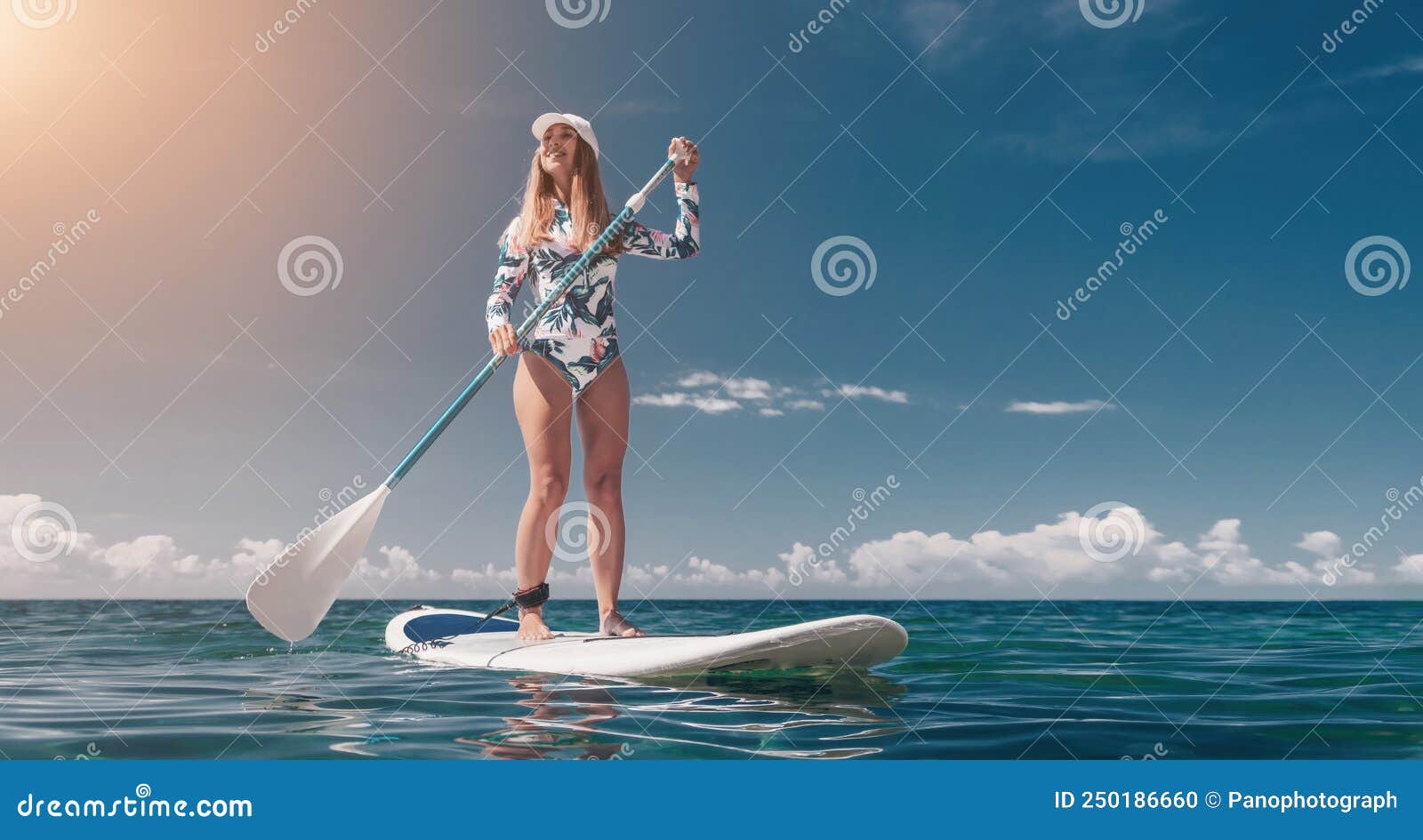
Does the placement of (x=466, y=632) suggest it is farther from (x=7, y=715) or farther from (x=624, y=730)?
(x=624, y=730)

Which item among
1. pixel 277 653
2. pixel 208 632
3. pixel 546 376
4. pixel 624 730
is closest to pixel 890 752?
pixel 624 730

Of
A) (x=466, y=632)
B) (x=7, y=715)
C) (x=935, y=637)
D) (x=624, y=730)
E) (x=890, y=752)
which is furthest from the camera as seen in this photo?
(x=935, y=637)

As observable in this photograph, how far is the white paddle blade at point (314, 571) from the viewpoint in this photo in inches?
183

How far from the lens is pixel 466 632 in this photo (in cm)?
589

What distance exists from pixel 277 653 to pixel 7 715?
261cm

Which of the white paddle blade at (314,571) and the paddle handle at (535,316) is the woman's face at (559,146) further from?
the white paddle blade at (314,571)

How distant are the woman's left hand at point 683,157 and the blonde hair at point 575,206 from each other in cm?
40

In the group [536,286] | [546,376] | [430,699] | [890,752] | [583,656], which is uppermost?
[536,286]

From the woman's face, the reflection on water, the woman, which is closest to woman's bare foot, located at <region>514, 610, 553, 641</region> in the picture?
the woman

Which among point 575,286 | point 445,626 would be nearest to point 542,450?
point 575,286

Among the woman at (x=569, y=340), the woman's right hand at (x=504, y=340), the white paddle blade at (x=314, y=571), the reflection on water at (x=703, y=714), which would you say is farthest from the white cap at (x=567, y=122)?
the reflection on water at (x=703, y=714)

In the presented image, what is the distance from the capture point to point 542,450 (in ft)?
15.0

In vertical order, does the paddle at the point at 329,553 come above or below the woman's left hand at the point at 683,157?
below

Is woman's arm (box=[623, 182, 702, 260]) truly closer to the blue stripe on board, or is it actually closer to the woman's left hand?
the woman's left hand
